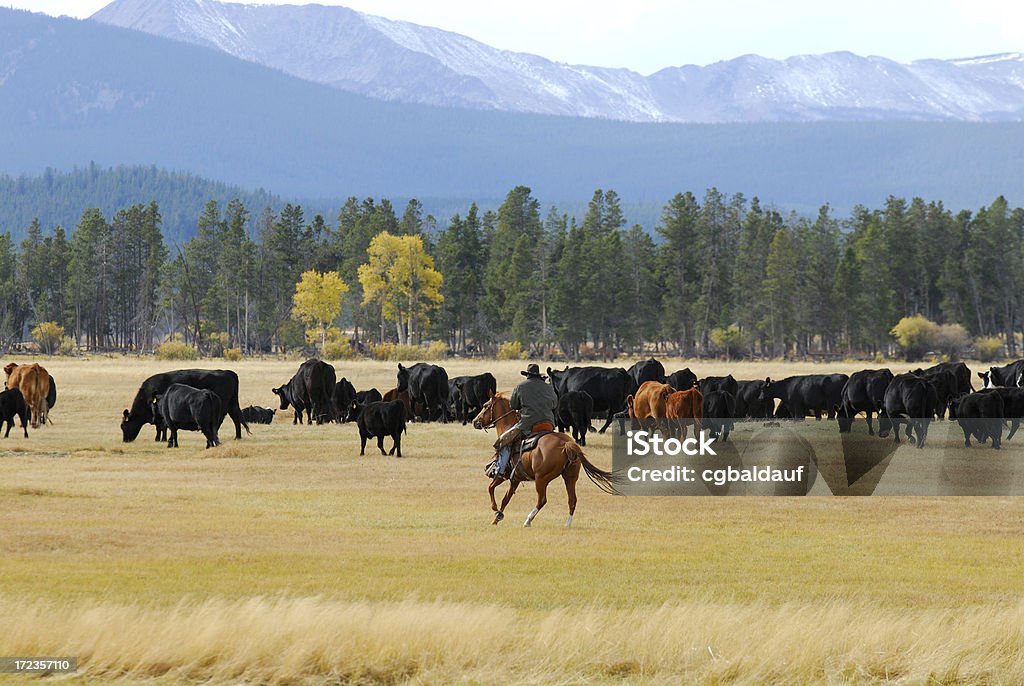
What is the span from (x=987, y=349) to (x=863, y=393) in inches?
2998

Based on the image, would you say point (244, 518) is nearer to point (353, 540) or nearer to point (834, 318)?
point (353, 540)

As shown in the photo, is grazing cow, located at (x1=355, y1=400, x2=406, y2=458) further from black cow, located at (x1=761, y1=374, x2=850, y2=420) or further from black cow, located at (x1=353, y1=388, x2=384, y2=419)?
black cow, located at (x1=761, y1=374, x2=850, y2=420)

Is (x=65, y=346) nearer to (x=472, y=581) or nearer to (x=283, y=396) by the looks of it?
(x=283, y=396)

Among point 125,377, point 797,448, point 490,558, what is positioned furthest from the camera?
point 125,377

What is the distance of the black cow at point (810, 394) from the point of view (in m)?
43.6

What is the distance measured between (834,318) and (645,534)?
9953 centimetres

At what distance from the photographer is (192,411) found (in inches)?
1369

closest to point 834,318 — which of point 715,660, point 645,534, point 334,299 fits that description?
point 334,299

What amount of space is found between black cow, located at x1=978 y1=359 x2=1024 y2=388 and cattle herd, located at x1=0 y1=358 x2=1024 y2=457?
0.22 feet

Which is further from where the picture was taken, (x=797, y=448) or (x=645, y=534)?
(x=797, y=448)

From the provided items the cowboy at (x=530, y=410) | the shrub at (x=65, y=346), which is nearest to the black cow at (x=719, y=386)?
the cowboy at (x=530, y=410)

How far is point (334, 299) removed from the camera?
116 metres

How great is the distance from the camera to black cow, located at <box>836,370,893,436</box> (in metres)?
40.0

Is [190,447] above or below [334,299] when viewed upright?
below
